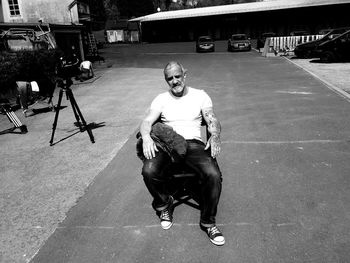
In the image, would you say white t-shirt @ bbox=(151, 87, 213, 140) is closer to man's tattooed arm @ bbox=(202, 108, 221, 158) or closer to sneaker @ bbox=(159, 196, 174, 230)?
man's tattooed arm @ bbox=(202, 108, 221, 158)

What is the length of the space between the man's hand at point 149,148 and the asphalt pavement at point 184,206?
0.74 metres

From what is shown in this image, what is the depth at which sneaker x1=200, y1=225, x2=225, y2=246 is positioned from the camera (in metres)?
3.04

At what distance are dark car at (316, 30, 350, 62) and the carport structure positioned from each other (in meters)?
25.9

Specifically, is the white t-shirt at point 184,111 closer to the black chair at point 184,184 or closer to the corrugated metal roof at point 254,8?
the black chair at point 184,184

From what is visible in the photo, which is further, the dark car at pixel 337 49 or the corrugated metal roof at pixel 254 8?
the corrugated metal roof at pixel 254 8

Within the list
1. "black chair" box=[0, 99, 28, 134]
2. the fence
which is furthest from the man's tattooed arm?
the fence

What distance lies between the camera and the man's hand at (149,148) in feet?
11.1

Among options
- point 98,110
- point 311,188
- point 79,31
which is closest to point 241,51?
point 79,31

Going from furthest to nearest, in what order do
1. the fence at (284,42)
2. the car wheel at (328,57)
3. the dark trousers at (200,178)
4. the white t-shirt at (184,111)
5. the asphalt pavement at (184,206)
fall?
the fence at (284,42) → the car wheel at (328,57) → the white t-shirt at (184,111) → the dark trousers at (200,178) → the asphalt pavement at (184,206)

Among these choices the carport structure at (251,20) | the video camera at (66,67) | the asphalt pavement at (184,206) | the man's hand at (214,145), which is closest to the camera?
the asphalt pavement at (184,206)

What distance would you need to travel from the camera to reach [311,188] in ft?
13.2

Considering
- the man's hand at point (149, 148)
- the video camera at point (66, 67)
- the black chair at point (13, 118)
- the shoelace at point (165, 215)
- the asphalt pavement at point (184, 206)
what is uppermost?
the video camera at point (66, 67)

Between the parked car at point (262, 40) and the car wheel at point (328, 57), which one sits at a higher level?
the parked car at point (262, 40)

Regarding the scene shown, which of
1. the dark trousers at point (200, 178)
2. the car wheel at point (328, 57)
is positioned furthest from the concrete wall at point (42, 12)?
the dark trousers at point (200, 178)
